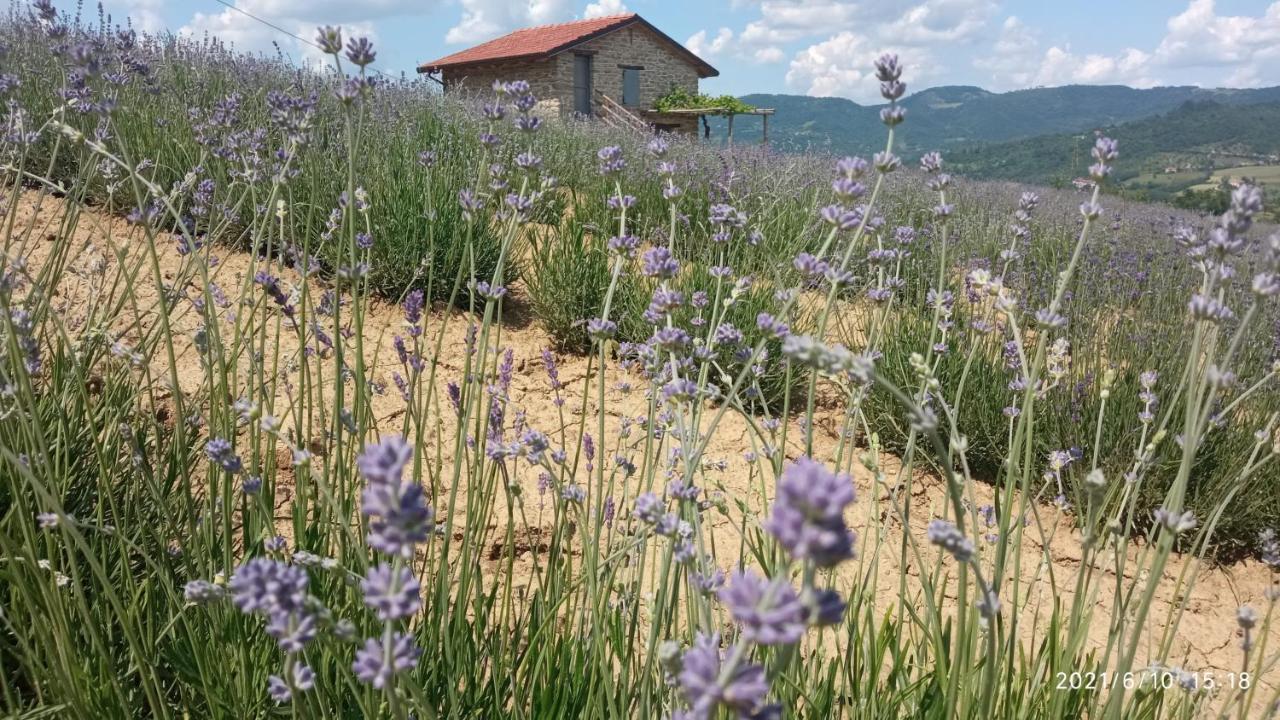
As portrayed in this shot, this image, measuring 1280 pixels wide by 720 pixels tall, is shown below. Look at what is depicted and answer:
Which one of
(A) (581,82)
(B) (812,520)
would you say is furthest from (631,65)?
(B) (812,520)

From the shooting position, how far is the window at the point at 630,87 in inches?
1149

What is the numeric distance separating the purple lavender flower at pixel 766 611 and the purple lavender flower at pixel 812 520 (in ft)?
0.09

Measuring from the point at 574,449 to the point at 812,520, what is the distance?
2.98m

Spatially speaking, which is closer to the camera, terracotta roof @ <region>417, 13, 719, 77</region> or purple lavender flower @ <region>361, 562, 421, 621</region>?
purple lavender flower @ <region>361, 562, 421, 621</region>

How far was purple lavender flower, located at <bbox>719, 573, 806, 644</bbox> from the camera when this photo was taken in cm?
46

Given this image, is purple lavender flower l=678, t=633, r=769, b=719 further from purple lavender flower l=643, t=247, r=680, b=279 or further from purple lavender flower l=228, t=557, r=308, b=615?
purple lavender flower l=643, t=247, r=680, b=279

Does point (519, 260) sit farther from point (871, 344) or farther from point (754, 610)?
point (754, 610)

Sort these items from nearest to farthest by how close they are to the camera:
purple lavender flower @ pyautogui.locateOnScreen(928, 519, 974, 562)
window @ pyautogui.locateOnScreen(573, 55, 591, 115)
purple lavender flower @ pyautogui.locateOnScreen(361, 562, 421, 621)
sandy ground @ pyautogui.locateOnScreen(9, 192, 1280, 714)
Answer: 1. purple lavender flower @ pyautogui.locateOnScreen(361, 562, 421, 621)
2. purple lavender flower @ pyautogui.locateOnScreen(928, 519, 974, 562)
3. sandy ground @ pyautogui.locateOnScreen(9, 192, 1280, 714)
4. window @ pyautogui.locateOnScreen(573, 55, 591, 115)

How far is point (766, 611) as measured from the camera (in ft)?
1.56

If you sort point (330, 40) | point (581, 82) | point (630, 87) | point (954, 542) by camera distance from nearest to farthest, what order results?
1. point (954, 542)
2. point (330, 40)
3. point (581, 82)
4. point (630, 87)

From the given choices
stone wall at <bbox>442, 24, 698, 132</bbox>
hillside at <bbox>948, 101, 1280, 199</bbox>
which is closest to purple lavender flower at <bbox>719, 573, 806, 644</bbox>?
stone wall at <bbox>442, 24, 698, 132</bbox>

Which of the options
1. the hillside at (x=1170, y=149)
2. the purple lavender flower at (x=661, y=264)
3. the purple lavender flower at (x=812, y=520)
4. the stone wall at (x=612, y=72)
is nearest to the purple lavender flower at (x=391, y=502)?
the purple lavender flower at (x=812, y=520)

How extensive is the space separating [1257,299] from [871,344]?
100 centimetres

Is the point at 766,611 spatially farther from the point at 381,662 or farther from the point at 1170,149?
the point at 1170,149
